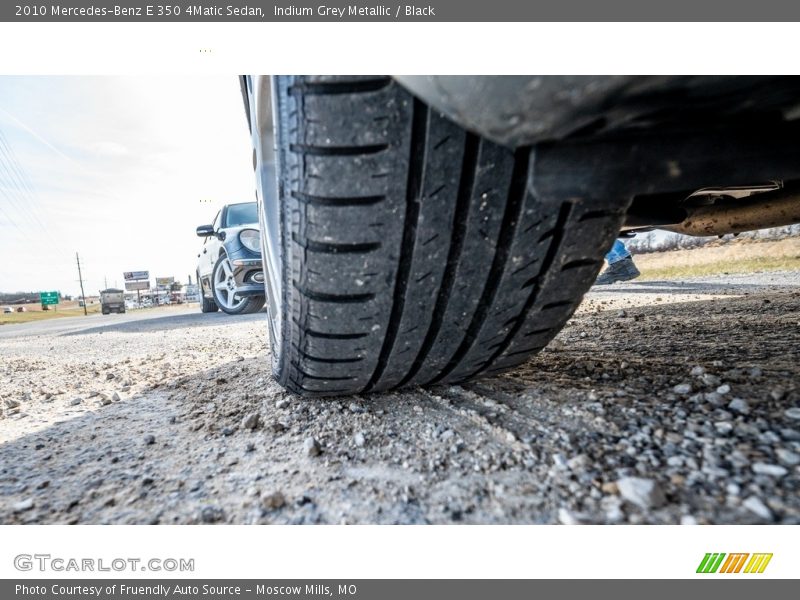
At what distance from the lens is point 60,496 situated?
769 mm

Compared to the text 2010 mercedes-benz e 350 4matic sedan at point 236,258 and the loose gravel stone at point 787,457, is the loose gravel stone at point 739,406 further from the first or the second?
the text 2010 mercedes-benz e 350 4matic sedan at point 236,258

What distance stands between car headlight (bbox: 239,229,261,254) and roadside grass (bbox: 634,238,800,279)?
6.56 metres

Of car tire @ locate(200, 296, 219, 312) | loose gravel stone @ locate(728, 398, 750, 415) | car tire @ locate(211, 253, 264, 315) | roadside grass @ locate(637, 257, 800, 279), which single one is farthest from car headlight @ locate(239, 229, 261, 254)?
roadside grass @ locate(637, 257, 800, 279)

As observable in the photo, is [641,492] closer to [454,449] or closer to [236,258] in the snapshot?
[454,449]

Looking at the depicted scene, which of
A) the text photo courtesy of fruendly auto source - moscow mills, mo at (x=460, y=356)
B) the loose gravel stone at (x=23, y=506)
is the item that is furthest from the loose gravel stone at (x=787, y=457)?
the loose gravel stone at (x=23, y=506)

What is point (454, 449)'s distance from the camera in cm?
83

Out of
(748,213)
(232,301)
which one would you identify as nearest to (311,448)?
(748,213)

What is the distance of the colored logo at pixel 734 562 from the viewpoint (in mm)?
548

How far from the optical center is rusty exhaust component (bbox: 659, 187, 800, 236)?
1.48 metres

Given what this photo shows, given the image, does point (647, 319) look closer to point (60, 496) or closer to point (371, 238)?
point (371, 238)

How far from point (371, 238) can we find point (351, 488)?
1.48 ft

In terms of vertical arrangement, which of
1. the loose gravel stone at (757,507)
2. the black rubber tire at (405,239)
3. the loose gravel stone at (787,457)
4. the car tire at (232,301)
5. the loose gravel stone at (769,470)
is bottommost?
the car tire at (232,301)

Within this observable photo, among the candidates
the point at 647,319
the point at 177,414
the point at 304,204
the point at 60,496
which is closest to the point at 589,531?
the point at 304,204

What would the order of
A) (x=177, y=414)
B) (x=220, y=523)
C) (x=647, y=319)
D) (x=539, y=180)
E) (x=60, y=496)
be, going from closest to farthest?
(x=539, y=180), (x=220, y=523), (x=60, y=496), (x=177, y=414), (x=647, y=319)
